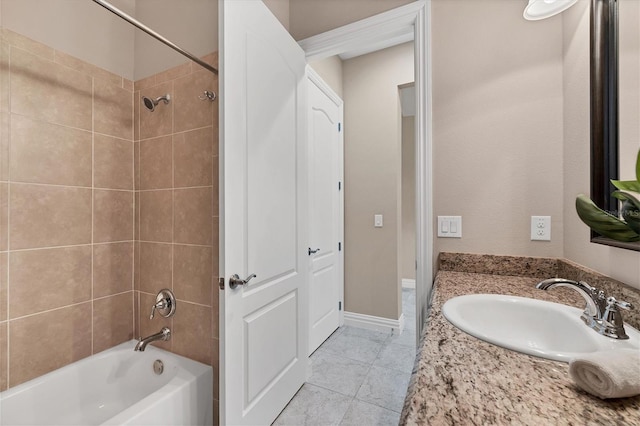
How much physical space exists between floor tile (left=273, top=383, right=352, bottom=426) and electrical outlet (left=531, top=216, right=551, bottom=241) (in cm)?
141

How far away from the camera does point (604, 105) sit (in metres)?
0.94

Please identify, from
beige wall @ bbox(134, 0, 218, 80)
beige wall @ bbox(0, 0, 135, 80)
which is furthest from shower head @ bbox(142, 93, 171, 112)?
beige wall @ bbox(0, 0, 135, 80)

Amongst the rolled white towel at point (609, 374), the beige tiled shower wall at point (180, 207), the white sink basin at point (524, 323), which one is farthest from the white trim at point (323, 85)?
the rolled white towel at point (609, 374)

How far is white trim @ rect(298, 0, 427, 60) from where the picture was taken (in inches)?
60.5

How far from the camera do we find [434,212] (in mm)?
1484

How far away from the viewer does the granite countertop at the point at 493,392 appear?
414 mm

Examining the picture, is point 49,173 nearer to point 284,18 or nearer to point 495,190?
point 284,18

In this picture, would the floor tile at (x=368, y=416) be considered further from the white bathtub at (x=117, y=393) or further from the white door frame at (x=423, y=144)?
the white bathtub at (x=117, y=393)

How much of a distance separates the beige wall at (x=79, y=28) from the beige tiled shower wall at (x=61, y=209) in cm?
6

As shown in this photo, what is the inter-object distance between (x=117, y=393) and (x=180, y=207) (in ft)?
3.53

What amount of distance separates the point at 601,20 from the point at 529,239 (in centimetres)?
88

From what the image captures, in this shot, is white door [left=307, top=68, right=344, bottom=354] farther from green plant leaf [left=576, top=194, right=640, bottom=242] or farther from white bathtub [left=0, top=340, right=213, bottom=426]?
green plant leaf [left=576, top=194, right=640, bottom=242]

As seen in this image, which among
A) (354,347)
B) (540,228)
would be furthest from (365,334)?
(540,228)

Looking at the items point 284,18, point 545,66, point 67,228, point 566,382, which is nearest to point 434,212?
point 545,66
